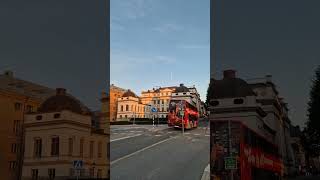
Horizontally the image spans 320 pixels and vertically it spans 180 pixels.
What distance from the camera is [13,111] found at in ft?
71.0

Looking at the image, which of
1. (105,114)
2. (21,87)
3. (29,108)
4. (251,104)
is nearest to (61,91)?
(29,108)

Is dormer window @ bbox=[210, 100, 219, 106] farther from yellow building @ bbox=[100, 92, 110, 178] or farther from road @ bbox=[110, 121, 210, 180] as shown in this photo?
yellow building @ bbox=[100, 92, 110, 178]

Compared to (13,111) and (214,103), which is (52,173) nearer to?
(13,111)

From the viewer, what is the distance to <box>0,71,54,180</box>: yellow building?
68.0ft

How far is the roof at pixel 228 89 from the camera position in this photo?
11320mm

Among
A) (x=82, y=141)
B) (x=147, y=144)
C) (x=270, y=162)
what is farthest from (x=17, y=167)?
(x=270, y=162)

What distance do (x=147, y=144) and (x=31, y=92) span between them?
33.5 feet

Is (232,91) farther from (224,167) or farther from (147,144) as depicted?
(147,144)

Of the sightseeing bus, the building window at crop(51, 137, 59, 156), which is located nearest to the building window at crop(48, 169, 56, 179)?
the building window at crop(51, 137, 59, 156)

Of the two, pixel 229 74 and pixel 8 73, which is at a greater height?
pixel 8 73

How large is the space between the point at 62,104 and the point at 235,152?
12.9 meters

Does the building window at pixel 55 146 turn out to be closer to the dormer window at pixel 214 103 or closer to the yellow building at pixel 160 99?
the yellow building at pixel 160 99

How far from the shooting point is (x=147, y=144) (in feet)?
47.0

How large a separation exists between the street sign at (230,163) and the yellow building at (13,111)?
13.3 m
